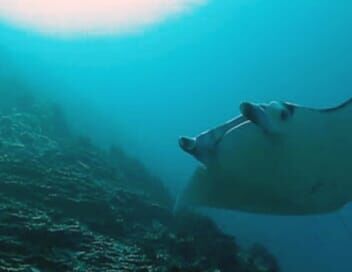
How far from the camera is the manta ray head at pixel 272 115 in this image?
3.03 meters

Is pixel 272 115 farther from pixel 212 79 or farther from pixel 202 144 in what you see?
pixel 212 79

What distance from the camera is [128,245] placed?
638 cm

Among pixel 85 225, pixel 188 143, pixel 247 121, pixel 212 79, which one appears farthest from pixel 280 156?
pixel 212 79

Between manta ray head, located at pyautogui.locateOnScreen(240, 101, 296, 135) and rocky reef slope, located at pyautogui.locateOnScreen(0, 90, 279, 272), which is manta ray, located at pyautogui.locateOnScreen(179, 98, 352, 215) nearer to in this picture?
manta ray head, located at pyautogui.locateOnScreen(240, 101, 296, 135)

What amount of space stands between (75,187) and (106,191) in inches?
24.3

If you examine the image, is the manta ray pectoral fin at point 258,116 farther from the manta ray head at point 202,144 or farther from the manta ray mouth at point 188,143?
the manta ray mouth at point 188,143

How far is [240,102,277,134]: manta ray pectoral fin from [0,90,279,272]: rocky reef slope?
1485 millimetres

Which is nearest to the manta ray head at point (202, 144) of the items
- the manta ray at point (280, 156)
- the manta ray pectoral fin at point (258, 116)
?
the manta ray at point (280, 156)

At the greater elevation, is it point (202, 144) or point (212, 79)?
point (212, 79)

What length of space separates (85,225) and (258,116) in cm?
412

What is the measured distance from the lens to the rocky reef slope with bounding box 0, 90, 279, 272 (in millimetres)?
5398

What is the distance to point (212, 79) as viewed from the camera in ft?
119

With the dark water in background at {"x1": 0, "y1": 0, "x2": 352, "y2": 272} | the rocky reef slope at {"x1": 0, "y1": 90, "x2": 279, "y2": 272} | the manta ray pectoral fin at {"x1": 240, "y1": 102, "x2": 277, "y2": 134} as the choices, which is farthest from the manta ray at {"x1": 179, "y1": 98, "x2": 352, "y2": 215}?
the dark water in background at {"x1": 0, "y1": 0, "x2": 352, "y2": 272}

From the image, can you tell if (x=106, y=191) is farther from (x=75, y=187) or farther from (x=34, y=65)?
(x=34, y=65)
